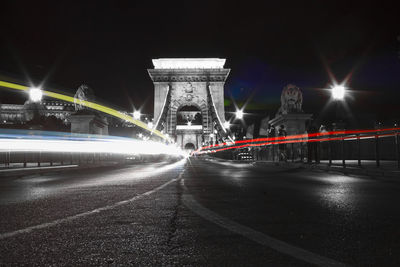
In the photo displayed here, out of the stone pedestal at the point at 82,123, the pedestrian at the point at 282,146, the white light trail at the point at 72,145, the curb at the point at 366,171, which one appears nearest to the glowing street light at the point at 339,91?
the pedestrian at the point at 282,146

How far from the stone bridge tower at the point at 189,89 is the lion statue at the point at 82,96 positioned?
4179 centimetres

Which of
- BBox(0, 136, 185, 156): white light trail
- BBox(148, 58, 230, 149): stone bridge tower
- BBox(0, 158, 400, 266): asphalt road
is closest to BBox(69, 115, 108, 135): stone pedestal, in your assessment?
BBox(0, 136, 185, 156): white light trail

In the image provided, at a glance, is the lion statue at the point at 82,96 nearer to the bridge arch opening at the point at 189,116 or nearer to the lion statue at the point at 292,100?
the lion statue at the point at 292,100

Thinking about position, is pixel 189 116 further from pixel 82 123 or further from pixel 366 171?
pixel 366 171

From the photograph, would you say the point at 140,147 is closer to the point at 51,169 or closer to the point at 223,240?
the point at 51,169

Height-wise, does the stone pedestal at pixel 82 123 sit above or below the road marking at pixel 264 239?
above

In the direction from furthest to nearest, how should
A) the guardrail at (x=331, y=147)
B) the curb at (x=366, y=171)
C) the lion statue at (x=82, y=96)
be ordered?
the lion statue at (x=82, y=96), the guardrail at (x=331, y=147), the curb at (x=366, y=171)

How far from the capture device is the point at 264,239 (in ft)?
9.04

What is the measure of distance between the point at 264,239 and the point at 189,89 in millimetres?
68231

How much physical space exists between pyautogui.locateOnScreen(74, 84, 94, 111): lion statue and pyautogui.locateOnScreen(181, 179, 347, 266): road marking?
786 inches

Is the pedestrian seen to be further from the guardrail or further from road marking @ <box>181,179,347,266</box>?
road marking @ <box>181,179,347,266</box>

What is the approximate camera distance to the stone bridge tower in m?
68.3

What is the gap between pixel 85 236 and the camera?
287 centimetres

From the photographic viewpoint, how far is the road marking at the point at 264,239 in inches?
86.5
